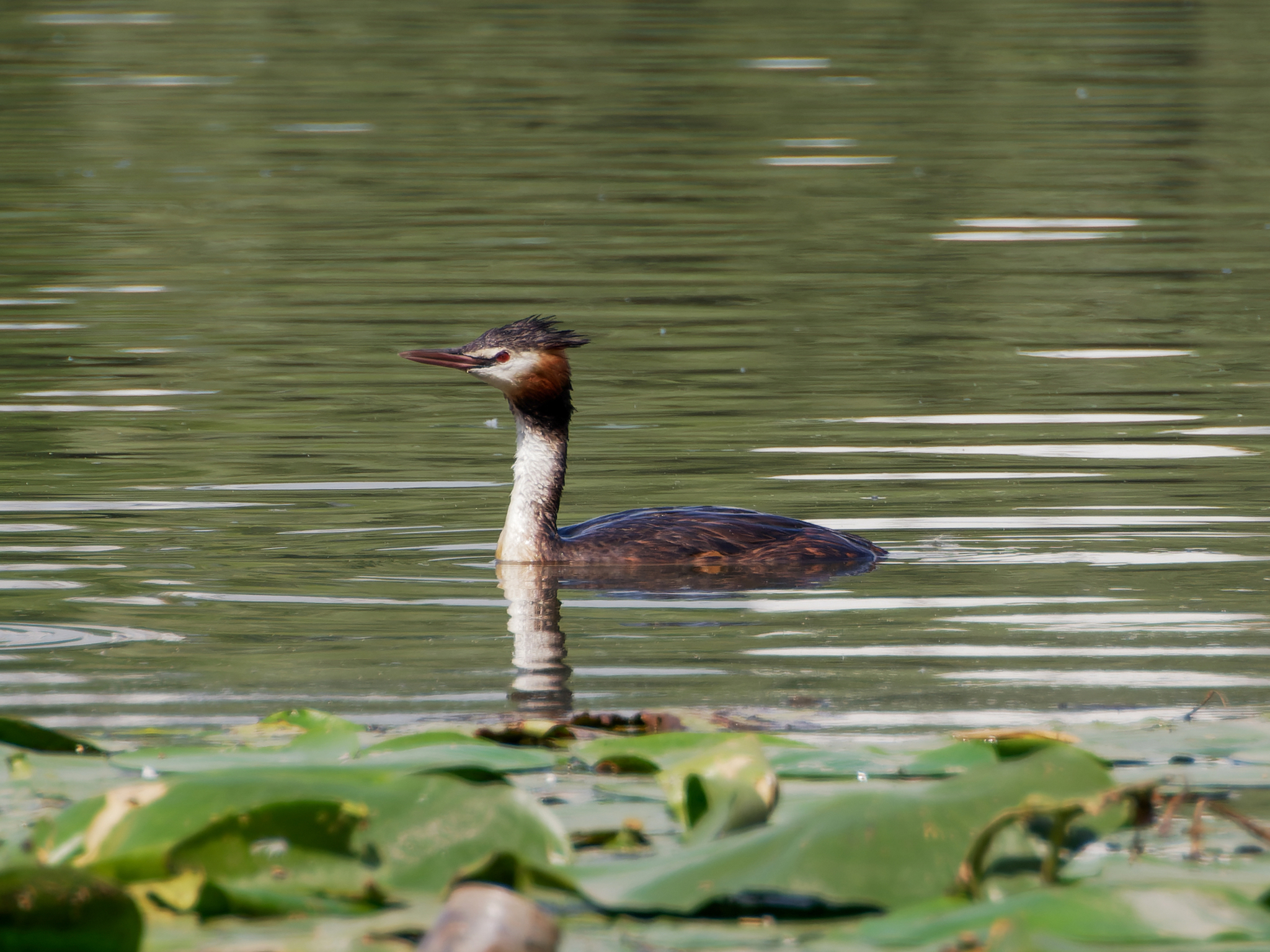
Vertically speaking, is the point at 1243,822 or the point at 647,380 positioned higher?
the point at 1243,822

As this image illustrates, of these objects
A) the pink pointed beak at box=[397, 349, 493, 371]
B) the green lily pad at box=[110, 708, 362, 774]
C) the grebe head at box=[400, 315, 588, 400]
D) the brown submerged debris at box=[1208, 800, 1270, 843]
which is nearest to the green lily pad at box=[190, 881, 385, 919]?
the green lily pad at box=[110, 708, 362, 774]

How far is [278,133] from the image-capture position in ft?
96.1

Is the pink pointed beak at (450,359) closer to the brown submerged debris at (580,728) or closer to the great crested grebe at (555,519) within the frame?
the great crested grebe at (555,519)

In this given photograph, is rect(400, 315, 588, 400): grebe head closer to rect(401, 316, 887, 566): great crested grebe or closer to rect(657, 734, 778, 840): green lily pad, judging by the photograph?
rect(401, 316, 887, 566): great crested grebe

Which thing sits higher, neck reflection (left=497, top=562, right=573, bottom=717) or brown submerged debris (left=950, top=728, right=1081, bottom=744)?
brown submerged debris (left=950, top=728, right=1081, bottom=744)

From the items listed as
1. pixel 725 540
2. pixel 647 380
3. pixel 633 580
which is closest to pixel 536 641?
pixel 633 580

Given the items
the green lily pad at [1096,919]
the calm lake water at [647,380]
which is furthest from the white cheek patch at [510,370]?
the green lily pad at [1096,919]

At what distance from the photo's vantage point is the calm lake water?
8.20 metres

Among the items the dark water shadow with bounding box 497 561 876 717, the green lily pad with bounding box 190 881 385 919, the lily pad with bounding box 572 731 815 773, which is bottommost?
the dark water shadow with bounding box 497 561 876 717

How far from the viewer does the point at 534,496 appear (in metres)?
10.3

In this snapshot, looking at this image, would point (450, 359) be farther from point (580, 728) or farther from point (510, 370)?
point (580, 728)

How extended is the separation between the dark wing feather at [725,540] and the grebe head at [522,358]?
937 millimetres

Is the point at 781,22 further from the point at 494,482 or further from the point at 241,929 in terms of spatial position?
the point at 241,929

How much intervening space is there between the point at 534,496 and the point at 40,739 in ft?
15.7
